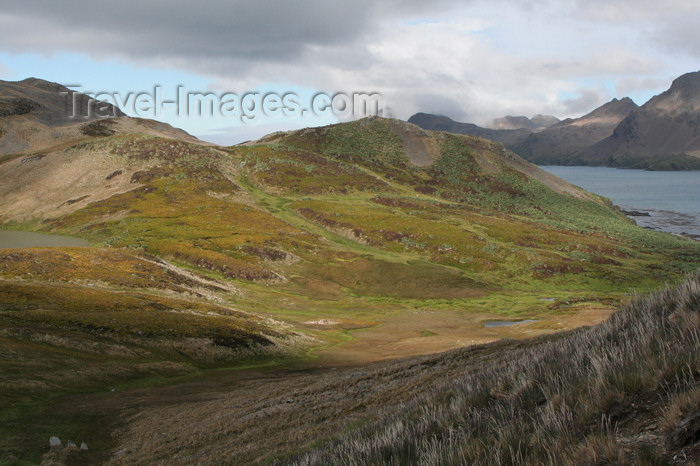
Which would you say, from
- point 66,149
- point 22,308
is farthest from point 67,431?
point 66,149

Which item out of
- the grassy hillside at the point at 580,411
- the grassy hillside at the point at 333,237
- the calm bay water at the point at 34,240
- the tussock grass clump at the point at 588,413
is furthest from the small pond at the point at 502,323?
the calm bay water at the point at 34,240

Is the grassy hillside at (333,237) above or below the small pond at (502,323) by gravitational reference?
above

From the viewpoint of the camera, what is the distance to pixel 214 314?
163ft

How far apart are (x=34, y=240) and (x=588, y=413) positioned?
116m

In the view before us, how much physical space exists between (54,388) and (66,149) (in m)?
148

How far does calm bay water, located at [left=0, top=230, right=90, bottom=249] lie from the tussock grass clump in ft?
337

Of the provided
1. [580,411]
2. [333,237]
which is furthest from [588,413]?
[333,237]

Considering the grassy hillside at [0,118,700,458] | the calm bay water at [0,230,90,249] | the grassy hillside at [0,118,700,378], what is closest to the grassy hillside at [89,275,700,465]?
the grassy hillside at [0,118,700,458]

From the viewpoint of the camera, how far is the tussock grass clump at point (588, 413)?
445cm

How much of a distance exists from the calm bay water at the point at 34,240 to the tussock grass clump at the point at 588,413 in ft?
337

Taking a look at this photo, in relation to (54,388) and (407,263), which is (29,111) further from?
(54,388)

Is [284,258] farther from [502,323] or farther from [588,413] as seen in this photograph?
[588,413]

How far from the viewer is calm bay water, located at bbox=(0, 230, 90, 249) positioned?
90963 mm

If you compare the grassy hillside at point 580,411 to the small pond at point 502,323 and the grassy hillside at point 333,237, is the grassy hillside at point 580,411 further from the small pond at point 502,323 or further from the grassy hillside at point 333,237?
the small pond at point 502,323
